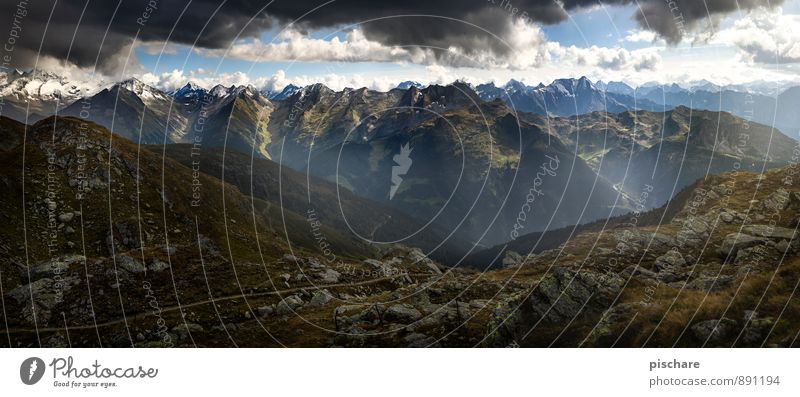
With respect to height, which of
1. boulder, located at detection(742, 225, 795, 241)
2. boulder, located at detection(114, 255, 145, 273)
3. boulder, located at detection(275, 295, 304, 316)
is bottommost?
boulder, located at detection(275, 295, 304, 316)

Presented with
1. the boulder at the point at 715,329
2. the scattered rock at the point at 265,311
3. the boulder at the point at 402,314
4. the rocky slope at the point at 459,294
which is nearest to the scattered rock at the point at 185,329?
the rocky slope at the point at 459,294

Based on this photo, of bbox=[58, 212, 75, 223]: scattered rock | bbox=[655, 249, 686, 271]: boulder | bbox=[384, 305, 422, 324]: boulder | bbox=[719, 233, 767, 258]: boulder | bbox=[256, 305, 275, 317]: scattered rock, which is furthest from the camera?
bbox=[58, 212, 75, 223]: scattered rock

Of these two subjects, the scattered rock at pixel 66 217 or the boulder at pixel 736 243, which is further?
the scattered rock at pixel 66 217

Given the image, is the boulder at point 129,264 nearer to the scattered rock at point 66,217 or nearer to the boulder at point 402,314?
the boulder at point 402,314

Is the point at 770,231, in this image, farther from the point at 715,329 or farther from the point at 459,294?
the point at 715,329

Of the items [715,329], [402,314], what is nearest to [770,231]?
[715,329]

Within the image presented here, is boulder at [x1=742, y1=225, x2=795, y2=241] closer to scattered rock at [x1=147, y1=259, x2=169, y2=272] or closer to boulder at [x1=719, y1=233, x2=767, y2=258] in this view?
boulder at [x1=719, y1=233, x2=767, y2=258]

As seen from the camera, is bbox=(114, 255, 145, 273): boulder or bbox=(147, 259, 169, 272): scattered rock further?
bbox=(147, 259, 169, 272): scattered rock

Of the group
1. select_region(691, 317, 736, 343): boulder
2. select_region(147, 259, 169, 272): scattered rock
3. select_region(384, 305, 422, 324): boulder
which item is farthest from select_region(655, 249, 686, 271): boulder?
select_region(147, 259, 169, 272): scattered rock

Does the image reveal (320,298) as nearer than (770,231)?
No

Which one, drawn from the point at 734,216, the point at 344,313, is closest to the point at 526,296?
the point at 344,313

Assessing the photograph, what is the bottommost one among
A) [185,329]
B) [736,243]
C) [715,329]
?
[185,329]
